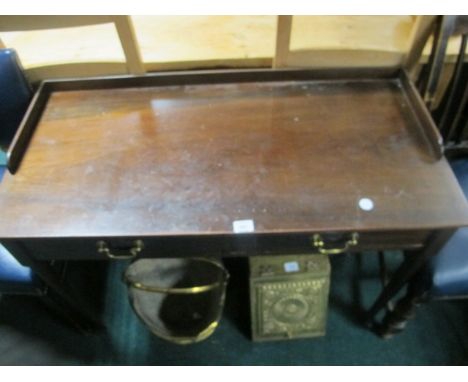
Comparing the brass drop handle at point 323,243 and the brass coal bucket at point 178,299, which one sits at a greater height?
the brass drop handle at point 323,243

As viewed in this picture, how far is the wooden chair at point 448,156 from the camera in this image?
3.15 feet

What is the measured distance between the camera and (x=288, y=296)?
1.20 m

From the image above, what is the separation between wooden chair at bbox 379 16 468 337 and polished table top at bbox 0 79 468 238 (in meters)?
0.10

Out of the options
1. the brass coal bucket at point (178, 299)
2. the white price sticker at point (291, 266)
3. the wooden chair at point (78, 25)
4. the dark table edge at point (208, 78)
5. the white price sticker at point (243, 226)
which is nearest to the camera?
the white price sticker at point (243, 226)

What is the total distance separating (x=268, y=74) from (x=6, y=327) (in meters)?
1.28

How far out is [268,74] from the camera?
1050 millimetres

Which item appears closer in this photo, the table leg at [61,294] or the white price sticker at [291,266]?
the table leg at [61,294]

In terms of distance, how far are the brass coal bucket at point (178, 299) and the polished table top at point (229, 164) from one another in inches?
18.9

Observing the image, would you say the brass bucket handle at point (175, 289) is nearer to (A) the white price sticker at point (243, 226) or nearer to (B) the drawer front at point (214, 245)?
(B) the drawer front at point (214, 245)

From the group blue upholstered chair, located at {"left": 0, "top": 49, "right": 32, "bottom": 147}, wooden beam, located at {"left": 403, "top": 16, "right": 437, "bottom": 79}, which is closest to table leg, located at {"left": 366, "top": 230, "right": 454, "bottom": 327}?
wooden beam, located at {"left": 403, "top": 16, "right": 437, "bottom": 79}

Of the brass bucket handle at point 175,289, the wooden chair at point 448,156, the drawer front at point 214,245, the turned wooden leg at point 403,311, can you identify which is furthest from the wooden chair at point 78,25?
the turned wooden leg at point 403,311

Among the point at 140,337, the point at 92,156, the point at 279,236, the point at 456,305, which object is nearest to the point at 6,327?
the point at 140,337

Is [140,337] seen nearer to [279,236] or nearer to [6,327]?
[6,327]

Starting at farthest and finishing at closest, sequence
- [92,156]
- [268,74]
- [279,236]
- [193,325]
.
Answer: [193,325]
[268,74]
[92,156]
[279,236]
